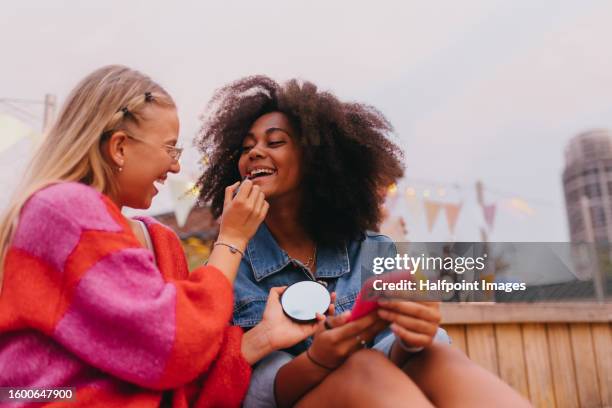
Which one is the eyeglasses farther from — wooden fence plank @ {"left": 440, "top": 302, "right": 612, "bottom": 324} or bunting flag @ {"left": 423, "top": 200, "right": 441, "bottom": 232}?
bunting flag @ {"left": 423, "top": 200, "right": 441, "bottom": 232}

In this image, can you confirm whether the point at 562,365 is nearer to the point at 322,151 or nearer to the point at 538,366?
the point at 538,366

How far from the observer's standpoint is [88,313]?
886 mm

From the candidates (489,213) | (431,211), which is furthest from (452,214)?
(489,213)

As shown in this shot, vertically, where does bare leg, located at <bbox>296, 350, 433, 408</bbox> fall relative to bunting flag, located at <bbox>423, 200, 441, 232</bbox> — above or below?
below

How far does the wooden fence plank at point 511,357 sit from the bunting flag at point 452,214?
378 centimetres

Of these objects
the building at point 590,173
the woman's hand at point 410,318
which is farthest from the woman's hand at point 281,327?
the building at point 590,173

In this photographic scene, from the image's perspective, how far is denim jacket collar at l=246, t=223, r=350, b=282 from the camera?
1.46m

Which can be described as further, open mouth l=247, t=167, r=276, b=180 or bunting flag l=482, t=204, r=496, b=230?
bunting flag l=482, t=204, r=496, b=230

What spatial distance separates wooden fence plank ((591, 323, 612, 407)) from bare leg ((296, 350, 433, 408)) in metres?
1.76

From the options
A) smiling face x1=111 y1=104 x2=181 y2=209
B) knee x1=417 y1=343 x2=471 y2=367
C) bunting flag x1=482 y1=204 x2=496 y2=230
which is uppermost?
bunting flag x1=482 y1=204 x2=496 y2=230

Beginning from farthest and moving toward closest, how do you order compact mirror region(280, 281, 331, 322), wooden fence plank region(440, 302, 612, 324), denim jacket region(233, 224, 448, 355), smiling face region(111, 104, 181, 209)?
wooden fence plank region(440, 302, 612, 324) < denim jacket region(233, 224, 448, 355) < compact mirror region(280, 281, 331, 322) < smiling face region(111, 104, 181, 209)

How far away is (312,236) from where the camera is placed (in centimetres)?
162

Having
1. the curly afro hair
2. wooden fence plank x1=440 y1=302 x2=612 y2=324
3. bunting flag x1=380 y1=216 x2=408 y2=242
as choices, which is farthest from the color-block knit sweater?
bunting flag x1=380 y1=216 x2=408 y2=242

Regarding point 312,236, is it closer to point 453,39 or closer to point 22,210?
point 22,210
